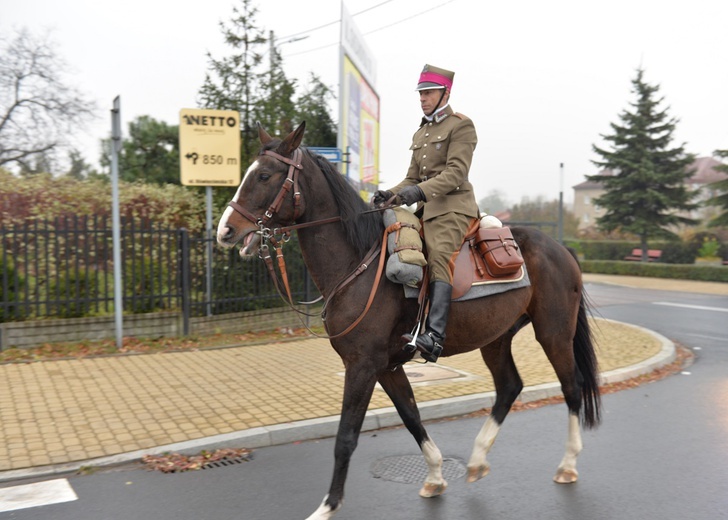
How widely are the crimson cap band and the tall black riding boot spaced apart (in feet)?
4.66

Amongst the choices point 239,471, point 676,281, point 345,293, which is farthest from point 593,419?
point 676,281

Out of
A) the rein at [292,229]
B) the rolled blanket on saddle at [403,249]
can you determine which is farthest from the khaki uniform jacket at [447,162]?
the rein at [292,229]

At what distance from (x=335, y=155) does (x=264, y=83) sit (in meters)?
3.28

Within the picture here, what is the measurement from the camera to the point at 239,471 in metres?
4.60

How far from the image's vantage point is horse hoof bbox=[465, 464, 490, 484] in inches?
172

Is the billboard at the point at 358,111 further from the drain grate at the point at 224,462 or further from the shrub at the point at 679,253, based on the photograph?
the shrub at the point at 679,253

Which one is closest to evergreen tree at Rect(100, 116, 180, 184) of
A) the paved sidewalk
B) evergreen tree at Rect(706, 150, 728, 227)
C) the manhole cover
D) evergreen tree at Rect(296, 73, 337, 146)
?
evergreen tree at Rect(296, 73, 337, 146)

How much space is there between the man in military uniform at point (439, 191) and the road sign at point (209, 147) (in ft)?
22.0

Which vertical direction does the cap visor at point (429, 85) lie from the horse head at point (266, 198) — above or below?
above

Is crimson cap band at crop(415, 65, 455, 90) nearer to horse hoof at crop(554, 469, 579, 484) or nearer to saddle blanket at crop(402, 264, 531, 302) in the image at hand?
saddle blanket at crop(402, 264, 531, 302)

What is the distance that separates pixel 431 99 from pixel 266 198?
1.49 meters

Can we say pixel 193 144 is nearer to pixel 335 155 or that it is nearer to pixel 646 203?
pixel 335 155

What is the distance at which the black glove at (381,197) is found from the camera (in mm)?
3879

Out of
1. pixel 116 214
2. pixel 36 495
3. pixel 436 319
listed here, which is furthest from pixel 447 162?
pixel 116 214
